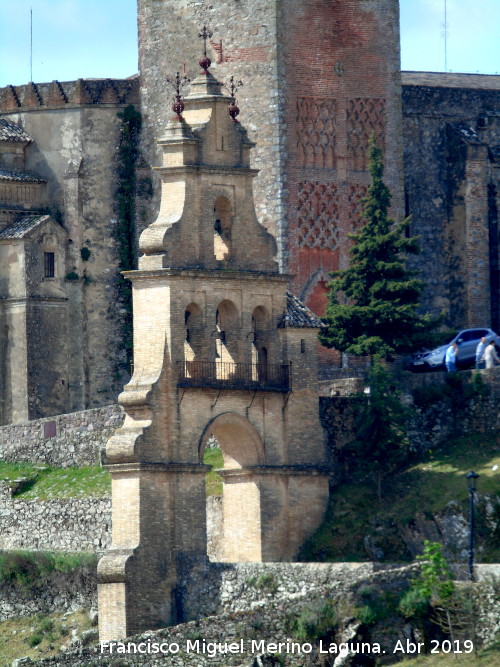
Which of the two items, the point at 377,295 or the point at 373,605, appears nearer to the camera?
the point at 373,605

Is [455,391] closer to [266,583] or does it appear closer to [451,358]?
[451,358]

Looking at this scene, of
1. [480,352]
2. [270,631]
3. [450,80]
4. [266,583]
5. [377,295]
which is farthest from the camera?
[450,80]

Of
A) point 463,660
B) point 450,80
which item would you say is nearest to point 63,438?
point 463,660

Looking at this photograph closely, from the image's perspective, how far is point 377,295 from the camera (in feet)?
276

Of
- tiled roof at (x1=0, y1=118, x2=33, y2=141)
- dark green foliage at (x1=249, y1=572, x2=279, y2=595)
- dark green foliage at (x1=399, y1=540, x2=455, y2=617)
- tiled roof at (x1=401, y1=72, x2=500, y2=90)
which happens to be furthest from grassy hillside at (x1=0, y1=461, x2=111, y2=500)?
tiled roof at (x1=401, y1=72, x2=500, y2=90)

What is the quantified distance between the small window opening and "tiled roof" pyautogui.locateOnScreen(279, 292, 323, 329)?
1384 centimetres

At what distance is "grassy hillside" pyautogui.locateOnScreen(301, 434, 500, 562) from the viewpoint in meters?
77.4

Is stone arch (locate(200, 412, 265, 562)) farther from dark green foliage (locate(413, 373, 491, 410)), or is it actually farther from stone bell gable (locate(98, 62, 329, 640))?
dark green foliage (locate(413, 373, 491, 410))

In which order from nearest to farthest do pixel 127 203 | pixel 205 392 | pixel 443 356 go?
pixel 205 392 < pixel 443 356 < pixel 127 203

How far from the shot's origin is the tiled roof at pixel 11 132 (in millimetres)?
93125

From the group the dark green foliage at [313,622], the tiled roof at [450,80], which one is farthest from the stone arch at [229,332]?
the tiled roof at [450,80]

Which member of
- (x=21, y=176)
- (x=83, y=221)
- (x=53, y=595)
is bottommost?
(x=53, y=595)

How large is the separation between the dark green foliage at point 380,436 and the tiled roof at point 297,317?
2.20m

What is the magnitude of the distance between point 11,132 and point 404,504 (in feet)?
71.3
